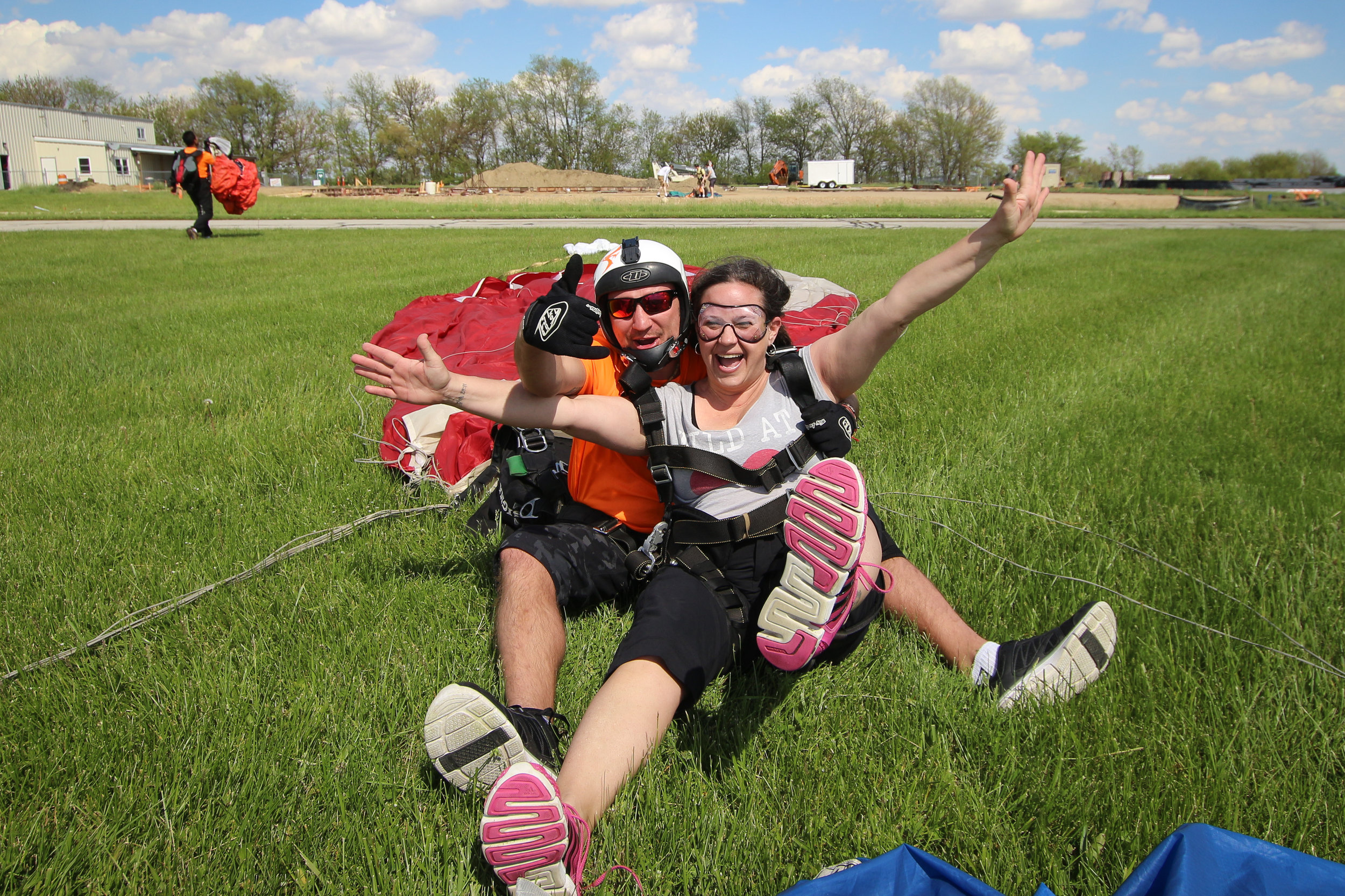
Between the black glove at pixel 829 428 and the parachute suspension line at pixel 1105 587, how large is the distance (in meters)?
1.05

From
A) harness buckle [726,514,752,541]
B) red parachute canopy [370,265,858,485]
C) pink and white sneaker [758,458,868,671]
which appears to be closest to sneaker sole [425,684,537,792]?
pink and white sneaker [758,458,868,671]

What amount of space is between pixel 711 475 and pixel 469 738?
1.17 meters

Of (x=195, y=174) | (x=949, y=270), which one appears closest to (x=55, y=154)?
(x=195, y=174)

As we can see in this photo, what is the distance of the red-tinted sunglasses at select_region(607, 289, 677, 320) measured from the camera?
3104 millimetres

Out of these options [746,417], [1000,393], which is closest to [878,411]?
[1000,393]

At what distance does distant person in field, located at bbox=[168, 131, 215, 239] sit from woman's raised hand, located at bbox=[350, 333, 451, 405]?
16604mm

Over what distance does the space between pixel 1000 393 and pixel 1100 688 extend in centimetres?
358

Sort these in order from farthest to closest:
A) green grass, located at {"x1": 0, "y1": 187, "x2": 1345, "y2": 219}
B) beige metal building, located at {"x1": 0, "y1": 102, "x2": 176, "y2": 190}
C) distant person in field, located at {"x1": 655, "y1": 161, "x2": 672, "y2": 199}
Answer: beige metal building, located at {"x1": 0, "y1": 102, "x2": 176, "y2": 190}
distant person in field, located at {"x1": 655, "y1": 161, "x2": 672, "y2": 199}
green grass, located at {"x1": 0, "y1": 187, "x2": 1345, "y2": 219}

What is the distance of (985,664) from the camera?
8.55 feet

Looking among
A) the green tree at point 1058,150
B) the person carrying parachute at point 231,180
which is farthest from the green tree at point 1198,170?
the person carrying parachute at point 231,180

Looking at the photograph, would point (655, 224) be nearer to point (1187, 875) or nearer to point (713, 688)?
point (713, 688)

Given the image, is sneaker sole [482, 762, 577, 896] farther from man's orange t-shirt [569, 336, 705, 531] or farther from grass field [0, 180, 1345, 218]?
grass field [0, 180, 1345, 218]

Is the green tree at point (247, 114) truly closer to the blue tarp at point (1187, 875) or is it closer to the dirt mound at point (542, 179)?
the dirt mound at point (542, 179)

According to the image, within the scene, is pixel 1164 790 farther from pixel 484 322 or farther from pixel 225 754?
pixel 484 322
